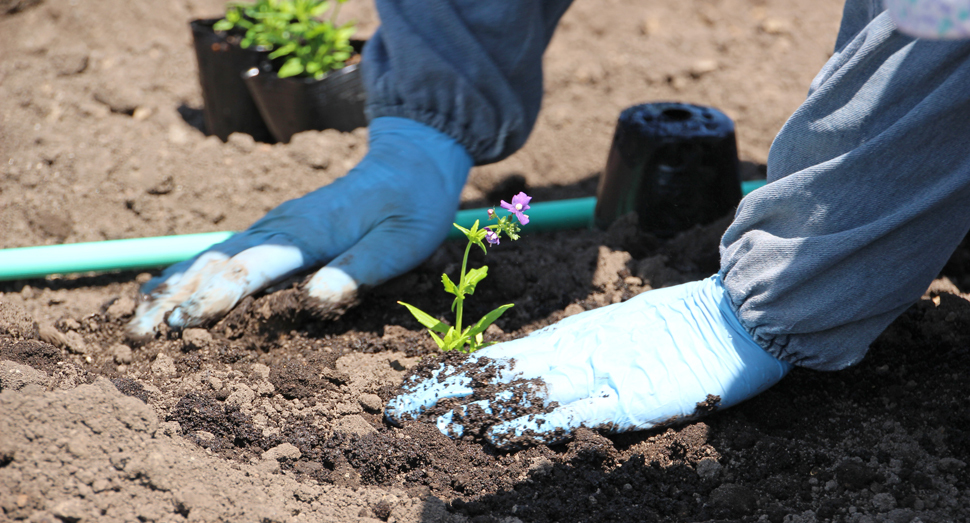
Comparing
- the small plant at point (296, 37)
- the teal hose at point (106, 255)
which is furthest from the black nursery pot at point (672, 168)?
the small plant at point (296, 37)

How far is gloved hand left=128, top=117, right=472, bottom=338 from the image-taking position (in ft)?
5.90

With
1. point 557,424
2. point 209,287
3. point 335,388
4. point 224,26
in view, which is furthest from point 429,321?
point 224,26

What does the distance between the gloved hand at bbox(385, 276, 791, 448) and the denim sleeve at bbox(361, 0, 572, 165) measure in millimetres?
763

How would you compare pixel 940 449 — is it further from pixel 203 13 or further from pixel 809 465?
pixel 203 13

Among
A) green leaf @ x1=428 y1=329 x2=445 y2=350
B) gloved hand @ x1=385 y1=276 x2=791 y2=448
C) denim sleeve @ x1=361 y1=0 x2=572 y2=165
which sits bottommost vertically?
green leaf @ x1=428 y1=329 x2=445 y2=350

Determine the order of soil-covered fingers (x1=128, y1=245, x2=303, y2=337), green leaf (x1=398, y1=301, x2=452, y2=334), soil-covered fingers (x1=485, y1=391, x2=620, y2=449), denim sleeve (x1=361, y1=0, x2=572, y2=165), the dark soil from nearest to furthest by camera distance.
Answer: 1. the dark soil
2. soil-covered fingers (x1=485, y1=391, x2=620, y2=449)
3. green leaf (x1=398, y1=301, x2=452, y2=334)
4. soil-covered fingers (x1=128, y1=245, x2=303, y2=337)
5. denim sleeve (x1=361, y1=0, x2=572, y2=165)

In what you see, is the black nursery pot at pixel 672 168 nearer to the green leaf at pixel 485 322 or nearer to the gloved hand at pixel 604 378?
the gloved hand at pixel 604 378

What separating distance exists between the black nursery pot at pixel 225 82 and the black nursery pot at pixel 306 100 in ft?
0.21

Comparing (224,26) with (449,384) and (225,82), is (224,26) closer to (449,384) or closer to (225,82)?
(225,82)

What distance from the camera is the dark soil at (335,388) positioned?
130 cm

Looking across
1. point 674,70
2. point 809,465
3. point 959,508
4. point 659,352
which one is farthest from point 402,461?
point 674,70

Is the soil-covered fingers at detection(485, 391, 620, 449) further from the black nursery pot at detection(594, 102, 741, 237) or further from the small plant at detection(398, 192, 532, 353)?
the black nursery pot at detection(594, 102, 741, 237)

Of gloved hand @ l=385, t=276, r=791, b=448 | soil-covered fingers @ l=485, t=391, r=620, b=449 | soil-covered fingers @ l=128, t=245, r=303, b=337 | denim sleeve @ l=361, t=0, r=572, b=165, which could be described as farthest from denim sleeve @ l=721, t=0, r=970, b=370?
soil-covered fingers @ l=128, t=245, r=303, b=337

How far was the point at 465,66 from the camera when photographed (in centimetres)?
203
